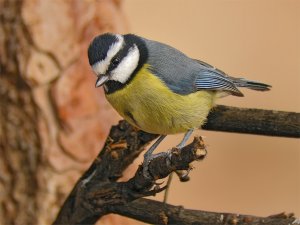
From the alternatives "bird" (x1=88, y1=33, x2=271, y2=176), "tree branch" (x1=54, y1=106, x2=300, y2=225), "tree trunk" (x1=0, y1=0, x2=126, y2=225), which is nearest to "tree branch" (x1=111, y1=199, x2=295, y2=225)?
"tree branch" (x1=54, y1=106, x2=300, y2=225)

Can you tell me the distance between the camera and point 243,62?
633 centimetres

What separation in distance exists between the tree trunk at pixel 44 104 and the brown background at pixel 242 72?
4.85 ft

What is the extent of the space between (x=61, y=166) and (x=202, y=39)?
2564mm

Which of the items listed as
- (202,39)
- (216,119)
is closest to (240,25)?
(202,39)

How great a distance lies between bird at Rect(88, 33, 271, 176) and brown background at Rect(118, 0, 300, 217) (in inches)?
98.0

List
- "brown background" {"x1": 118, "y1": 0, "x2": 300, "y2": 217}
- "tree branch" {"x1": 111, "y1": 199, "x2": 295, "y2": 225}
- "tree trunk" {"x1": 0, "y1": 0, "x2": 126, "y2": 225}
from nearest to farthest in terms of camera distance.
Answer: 1. "tree branch" {"x1": 111, "y1": 199, "x2": 295, "y2": 225}
2. "tree trunk" {"x1": 0, "y1": 0, "x2": 126, "y2": 225}
3. "brown background" {"x1": 118, "y1": 0, "x2": 300, "y2": 217}

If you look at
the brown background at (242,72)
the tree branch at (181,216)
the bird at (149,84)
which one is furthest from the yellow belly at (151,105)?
the brown background at (242,72)

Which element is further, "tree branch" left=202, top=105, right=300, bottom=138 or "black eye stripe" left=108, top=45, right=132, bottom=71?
"tree branch" left=202, top=105, right=300, bottom=138

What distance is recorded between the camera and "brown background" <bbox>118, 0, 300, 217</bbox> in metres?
5.73

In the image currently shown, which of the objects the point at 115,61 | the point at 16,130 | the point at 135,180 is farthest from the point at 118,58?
the point at 16,130

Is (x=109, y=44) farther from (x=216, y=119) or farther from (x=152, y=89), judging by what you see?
(x=216, y=119)

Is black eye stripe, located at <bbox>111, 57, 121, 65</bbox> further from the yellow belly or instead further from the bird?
the yellow belly

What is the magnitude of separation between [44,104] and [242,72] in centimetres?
245

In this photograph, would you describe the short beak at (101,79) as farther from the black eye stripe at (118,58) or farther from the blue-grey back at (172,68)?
the blue-grey back at (172,68)
